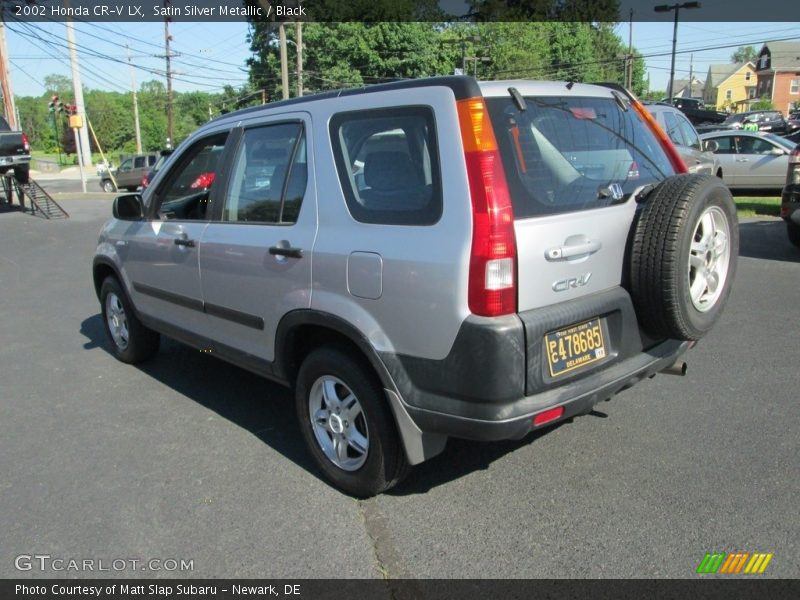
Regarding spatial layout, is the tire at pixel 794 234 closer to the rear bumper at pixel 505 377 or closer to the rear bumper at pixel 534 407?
the rear bumper at pixel 534 407

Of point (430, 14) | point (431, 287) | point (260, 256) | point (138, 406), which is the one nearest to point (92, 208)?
point (138, 406)

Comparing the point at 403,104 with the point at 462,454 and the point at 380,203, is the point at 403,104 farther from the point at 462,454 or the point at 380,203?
the point at 462,454

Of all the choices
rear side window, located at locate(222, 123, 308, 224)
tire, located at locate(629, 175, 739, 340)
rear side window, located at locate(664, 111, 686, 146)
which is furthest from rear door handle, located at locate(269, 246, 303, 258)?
rear side window, located at locate(664, 111, 686, 146)

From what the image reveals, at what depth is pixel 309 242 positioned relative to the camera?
3.18 meters

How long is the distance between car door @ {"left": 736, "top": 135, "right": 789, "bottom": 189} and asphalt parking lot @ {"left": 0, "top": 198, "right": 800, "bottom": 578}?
10.3 meters

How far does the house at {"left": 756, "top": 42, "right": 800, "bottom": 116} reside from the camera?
74750 millimetres

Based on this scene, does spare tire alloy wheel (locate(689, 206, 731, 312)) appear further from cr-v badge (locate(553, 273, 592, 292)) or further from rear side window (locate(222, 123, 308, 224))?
rear side window (locate(222, 123, 308, 224))

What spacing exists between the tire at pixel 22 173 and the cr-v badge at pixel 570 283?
18.8 meters

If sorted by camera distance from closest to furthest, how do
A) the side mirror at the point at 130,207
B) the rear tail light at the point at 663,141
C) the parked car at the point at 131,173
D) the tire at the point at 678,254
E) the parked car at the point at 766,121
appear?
1. the tire at the point at 678,254
2. the rear tail light at the point at 663,141
3. the side mirror at the point at 130,207
4. the parked car at the point at 131,173
5. the parked car at the point at 766,121

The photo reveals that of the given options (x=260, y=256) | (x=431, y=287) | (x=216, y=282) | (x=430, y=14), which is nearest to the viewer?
(x=431, y=287)

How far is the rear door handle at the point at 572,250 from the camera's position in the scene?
2.70m

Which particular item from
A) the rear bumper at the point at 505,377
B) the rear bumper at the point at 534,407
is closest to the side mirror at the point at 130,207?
the rear bumper at the point at 505,377

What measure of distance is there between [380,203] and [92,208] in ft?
61.8

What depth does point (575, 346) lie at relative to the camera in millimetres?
2812
